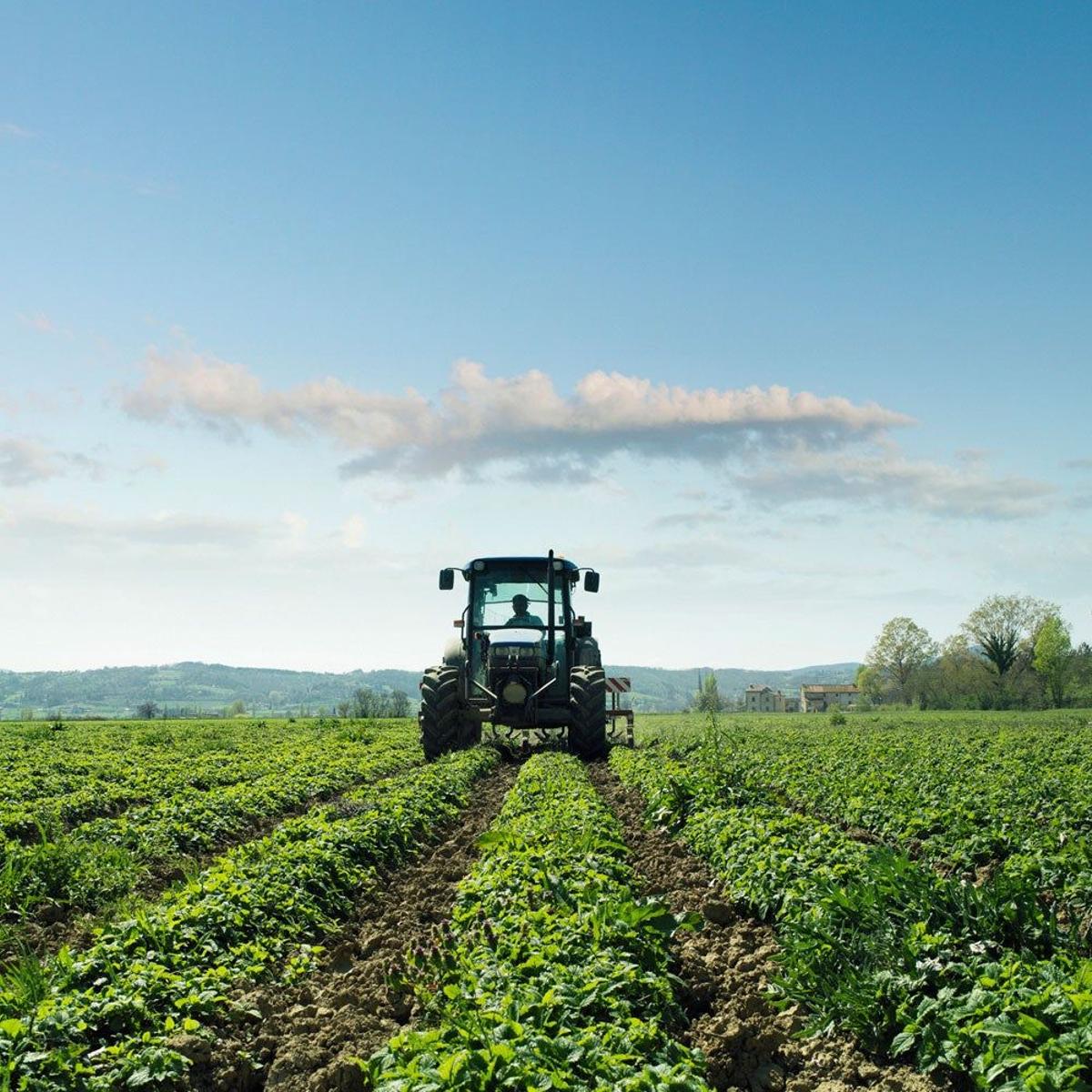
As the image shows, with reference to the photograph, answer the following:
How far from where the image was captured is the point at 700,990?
6344 mm

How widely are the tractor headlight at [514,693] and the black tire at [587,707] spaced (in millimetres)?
888

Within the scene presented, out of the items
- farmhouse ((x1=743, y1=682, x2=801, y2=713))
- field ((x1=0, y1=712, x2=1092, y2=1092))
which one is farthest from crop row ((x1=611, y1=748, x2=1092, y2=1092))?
farmhouse ((x1=743, y1=682, x2=801, y2=713))

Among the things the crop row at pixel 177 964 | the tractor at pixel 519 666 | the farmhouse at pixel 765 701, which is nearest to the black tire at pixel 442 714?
the tractor at pixel 519 666

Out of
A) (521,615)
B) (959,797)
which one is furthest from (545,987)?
(521,615)

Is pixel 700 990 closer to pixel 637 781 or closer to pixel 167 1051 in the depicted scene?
pixel 167 1051

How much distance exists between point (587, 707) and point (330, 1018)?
1295 centimetres

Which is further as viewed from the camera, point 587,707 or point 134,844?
point 587,707

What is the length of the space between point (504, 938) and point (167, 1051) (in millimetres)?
2014

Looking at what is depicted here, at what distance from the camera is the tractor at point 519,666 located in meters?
19.0

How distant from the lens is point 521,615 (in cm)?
1991

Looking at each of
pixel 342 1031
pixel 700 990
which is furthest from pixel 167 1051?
pixel 700 990

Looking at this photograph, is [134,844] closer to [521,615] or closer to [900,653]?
[521,615]

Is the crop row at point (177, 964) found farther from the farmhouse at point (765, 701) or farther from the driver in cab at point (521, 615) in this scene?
the farmhouse at point (765, 701)

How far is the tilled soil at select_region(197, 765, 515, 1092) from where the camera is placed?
518cm
